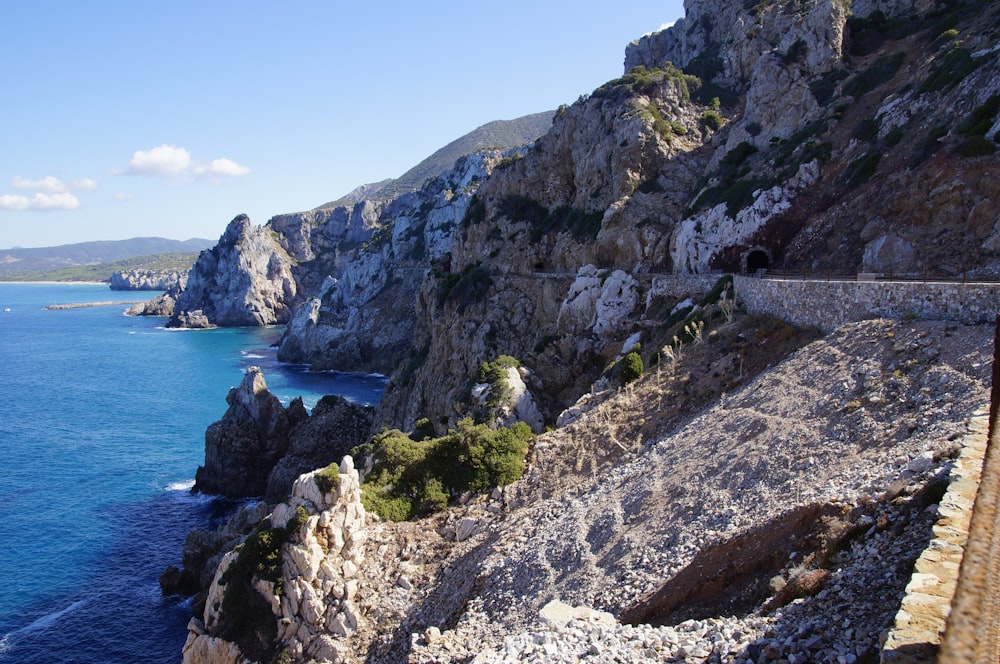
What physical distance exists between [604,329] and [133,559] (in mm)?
30988

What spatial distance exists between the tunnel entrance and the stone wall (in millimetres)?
8464

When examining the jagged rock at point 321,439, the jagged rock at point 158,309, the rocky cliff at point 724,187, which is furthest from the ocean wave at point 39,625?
the jagged rock at point 158,309

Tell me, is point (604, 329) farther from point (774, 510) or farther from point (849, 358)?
point (774, 510)

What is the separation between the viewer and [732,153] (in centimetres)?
4484

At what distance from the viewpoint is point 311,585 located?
20.4 metres

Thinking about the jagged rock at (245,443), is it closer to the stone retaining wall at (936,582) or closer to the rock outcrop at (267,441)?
the rock outcrop at (267,441)

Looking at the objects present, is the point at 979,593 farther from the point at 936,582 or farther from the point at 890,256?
the point at 890,256

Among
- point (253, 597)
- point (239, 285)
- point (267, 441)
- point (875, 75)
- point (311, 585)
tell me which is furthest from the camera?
point (239, 285)

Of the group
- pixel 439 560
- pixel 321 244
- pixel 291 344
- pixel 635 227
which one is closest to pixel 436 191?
pixel 291 344

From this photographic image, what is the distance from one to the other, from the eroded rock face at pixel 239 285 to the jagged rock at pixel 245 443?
103932mm

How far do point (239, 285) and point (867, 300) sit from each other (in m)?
150

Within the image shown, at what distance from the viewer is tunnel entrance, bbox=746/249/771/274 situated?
117ft

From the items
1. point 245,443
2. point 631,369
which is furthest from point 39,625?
point 631,369

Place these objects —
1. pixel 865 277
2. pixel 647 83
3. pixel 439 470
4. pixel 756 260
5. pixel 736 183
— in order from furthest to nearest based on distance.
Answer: pixel 647 83, pixel 736 183, pixel 756 260, pixel 439 470, pixel 865 277
